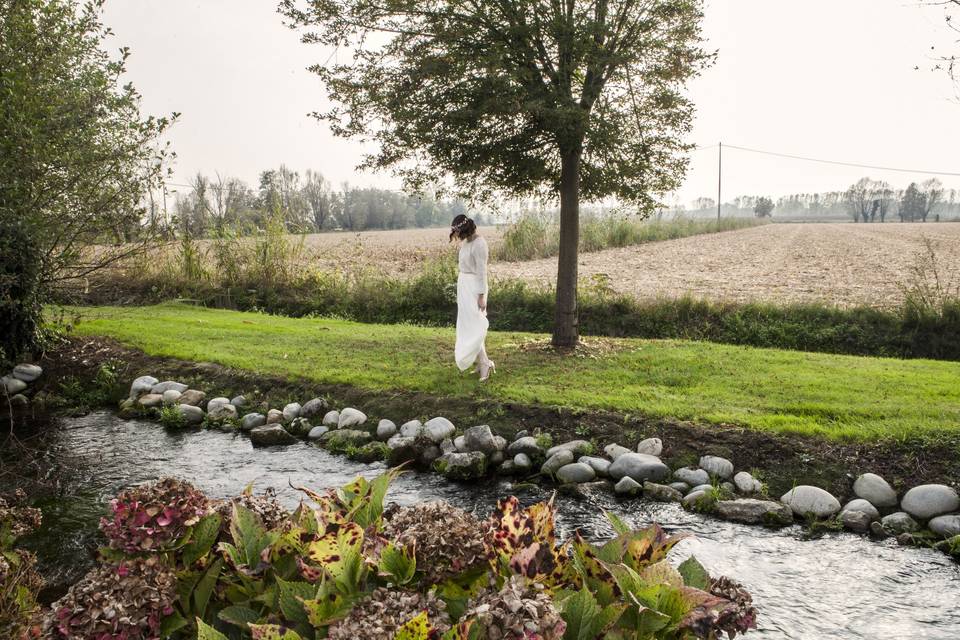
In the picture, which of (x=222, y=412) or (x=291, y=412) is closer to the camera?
(x=291, y=412)

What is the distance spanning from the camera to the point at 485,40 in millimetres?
9422

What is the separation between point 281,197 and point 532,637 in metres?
19.0

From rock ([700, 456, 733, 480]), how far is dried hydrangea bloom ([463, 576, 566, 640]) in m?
5.61

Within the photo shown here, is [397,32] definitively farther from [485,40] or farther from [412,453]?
[412,453]

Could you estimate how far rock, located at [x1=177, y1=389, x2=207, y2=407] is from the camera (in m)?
9.16

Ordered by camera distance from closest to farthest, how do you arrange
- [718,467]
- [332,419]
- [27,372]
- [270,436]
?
[718,467] < [270,436] < [332,419] < [27,372]

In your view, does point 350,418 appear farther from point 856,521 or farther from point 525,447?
point 856,521

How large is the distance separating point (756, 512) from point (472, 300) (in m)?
4.64

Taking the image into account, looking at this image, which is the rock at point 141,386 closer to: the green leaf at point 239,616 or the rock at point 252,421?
the rock at point 252,421

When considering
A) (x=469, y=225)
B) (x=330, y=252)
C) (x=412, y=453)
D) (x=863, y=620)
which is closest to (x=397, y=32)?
(x=469, y=225)

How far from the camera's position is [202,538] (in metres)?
1.95

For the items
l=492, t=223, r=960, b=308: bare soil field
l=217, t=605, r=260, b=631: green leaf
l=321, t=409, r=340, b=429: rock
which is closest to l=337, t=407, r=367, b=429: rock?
l=321, t=409, r=340, b=429: rock

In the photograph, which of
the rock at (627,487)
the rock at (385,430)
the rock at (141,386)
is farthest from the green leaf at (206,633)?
the rock at (141,386)

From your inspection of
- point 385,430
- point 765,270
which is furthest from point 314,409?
point 765,270
